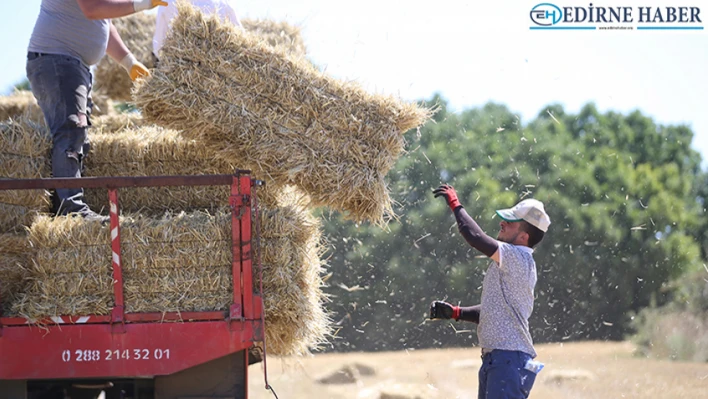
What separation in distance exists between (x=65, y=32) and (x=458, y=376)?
37.2ft

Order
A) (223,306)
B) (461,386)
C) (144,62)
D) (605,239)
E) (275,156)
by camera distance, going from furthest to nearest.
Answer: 1. (605,239)
2. (461,386)
3. (144,62)
4. (275,156)
5. (223,306)

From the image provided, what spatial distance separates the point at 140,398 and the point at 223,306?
0.90m

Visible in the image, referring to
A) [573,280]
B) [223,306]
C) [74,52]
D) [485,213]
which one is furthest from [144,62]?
[573,280]

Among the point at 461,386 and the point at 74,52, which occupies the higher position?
the point at 74,52

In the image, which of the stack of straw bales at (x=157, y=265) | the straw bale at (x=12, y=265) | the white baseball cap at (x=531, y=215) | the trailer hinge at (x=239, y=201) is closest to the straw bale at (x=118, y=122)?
the stack of straw bales at (x=157, y=265)

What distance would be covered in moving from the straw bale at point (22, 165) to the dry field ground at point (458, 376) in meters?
6.61

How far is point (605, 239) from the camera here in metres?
25.1

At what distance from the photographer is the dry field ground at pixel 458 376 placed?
12984 mm

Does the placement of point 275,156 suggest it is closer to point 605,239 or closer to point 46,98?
point 46,98

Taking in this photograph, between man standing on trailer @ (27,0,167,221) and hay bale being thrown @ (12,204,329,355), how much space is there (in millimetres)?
298

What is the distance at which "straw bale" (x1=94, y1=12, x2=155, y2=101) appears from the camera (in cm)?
955

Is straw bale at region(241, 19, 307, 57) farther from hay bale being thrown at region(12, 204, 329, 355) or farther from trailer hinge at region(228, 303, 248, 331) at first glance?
trailer hinge at region(228, 303, 248, 331)

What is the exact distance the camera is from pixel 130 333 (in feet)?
15.7

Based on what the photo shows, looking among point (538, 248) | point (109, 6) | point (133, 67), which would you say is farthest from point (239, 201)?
point (538, 248)
